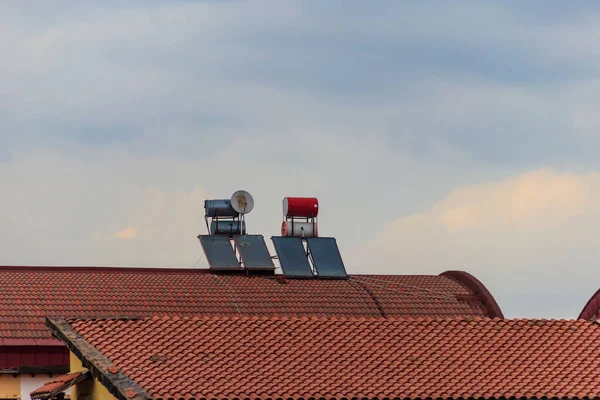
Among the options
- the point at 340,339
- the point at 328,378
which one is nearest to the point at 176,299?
the point at 340,339

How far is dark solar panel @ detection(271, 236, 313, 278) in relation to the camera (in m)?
42.9

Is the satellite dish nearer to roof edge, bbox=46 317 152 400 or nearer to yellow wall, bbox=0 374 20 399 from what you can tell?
yellow wall, bbox=0 374 20 399

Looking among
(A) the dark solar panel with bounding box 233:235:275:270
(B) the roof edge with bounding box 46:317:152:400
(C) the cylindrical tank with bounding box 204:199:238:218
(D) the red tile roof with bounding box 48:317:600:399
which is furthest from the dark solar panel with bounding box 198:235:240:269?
(B) the roof edge with bounding box 46:317:152:400

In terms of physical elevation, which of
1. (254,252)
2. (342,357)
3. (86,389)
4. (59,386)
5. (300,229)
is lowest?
(86,389)

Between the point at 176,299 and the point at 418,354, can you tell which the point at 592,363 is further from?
Result: the point at 176,299

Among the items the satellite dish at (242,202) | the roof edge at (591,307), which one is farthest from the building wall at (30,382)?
the roof edge at (591,307)

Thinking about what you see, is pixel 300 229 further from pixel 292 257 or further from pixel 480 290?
pixel 480 290

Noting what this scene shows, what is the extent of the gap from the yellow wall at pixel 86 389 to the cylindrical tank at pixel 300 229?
56.5 ft

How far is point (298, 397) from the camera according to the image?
23875mm

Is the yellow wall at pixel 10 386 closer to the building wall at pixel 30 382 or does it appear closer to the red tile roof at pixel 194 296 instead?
the building wall at pixel 30 382

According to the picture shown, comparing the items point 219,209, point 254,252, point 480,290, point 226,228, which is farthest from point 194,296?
point 480,290

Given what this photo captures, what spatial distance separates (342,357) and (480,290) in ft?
61.1

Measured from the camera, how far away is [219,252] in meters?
43.6

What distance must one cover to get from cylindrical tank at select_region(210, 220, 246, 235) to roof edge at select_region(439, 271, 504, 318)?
9097 millimetres
